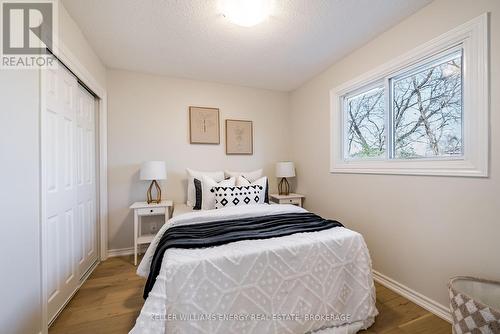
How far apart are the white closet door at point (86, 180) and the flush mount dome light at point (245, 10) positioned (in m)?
1.65

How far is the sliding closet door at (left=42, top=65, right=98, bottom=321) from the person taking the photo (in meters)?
1.50

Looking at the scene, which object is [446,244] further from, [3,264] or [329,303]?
[3,264]

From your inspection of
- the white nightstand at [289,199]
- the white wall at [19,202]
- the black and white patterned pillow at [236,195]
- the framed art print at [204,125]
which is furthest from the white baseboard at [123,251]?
the white nightstand at [289,199]

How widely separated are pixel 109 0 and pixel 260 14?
1162mm

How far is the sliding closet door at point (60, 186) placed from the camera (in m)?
1.50

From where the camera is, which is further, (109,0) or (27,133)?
(109,0)

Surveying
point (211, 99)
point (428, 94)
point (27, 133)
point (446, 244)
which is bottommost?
point (446, 244)

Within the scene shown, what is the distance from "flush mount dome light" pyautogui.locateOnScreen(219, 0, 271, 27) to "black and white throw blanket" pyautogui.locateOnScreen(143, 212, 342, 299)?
5.40 feet

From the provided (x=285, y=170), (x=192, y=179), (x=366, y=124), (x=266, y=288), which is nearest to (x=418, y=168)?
(x=366, y=124)

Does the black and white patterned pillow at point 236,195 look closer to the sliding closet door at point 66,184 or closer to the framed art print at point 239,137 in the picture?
the framed art print at point 239,137

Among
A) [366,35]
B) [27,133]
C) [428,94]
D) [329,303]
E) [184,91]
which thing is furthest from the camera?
[184,91]

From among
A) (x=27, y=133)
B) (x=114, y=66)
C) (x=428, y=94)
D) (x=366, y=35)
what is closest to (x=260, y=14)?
(x=366, y=35)

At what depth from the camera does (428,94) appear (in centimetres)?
181

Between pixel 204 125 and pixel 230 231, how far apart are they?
1.97 m
